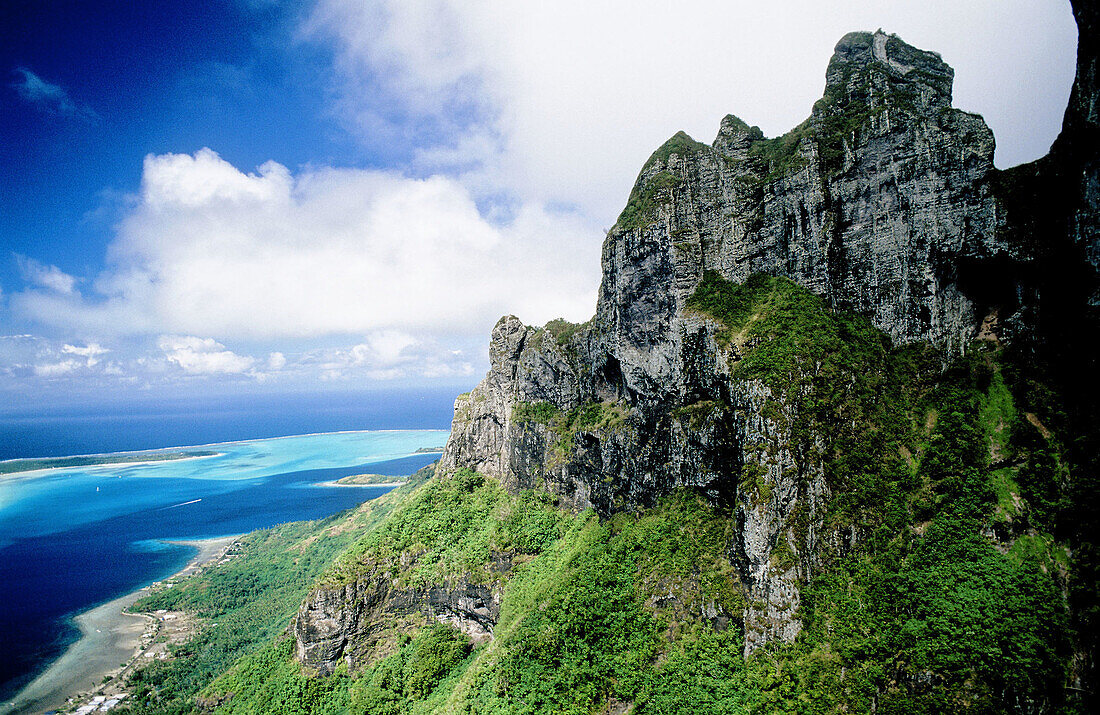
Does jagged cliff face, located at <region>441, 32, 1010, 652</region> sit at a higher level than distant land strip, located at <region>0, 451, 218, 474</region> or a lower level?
higher

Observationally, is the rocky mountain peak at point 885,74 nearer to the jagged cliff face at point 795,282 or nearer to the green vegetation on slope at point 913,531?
the jagged cliff face at point 795,282

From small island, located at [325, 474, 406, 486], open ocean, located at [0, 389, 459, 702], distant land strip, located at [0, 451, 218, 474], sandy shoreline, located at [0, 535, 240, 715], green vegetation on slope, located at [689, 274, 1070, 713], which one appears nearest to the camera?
green vegetation on slope, located at [689, 274, 1070, 713]

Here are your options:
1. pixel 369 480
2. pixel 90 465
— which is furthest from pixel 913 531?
pixel 90 465

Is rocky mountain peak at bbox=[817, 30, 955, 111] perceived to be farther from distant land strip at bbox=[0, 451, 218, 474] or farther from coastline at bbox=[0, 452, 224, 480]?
distant land strip at bbox=[0, 451, 218, 474]

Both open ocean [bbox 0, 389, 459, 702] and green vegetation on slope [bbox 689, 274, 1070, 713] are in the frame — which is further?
open ocean [bbox 0, 389, 459, 702]

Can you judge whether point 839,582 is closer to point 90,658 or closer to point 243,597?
point 243,597

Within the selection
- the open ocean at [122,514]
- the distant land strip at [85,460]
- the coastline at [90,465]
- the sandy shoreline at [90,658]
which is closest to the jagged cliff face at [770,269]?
the sandy shoreline at [90,658]

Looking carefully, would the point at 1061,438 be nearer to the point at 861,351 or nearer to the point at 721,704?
the point at 861,351

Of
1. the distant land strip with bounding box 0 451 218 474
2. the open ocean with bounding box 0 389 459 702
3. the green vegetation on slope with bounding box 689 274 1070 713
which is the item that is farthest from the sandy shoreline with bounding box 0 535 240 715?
the distant land strip with bounding box 0 451 218 474
